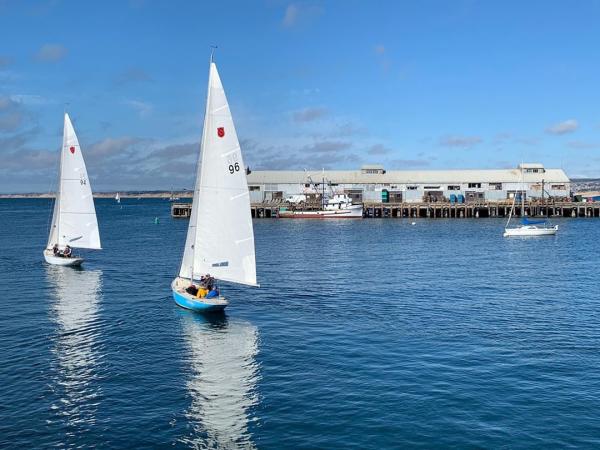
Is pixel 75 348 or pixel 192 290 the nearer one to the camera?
pixel 75 348

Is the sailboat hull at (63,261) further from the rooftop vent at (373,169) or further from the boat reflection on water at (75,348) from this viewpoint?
the rooftop vent at (373,169)

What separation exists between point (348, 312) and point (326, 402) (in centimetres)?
1470

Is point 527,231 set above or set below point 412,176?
below

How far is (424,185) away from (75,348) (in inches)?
4549

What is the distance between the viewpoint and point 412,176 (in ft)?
462

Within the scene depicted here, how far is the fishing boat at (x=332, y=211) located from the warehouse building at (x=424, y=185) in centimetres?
662

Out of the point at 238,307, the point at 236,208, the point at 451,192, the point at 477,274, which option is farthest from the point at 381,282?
the point at 451,192

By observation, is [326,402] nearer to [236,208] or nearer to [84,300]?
[236,208]

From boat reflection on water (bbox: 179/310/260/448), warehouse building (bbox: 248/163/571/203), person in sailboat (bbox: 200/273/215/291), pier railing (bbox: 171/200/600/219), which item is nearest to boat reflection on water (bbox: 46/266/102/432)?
boat reflection on water (bbox: 179/310/260/448)

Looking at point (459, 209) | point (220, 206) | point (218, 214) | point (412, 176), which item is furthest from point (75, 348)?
point (412, 176)

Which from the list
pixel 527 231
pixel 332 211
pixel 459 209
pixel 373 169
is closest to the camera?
pixel 527 231

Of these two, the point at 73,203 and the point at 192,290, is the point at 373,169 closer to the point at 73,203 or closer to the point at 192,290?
the point at 73,203

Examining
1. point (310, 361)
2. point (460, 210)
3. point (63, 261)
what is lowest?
point (310, 361)

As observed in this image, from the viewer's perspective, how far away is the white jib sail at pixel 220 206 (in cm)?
3291
